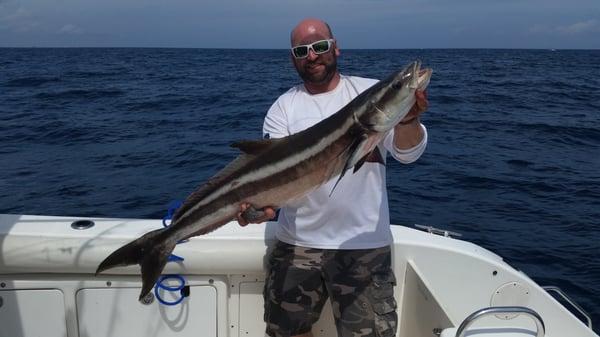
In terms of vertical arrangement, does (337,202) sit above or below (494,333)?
above

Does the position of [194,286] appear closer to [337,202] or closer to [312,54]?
[337,202]

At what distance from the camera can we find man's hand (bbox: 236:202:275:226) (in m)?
3.37

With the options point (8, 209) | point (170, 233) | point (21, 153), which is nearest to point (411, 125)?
point (170, 233)

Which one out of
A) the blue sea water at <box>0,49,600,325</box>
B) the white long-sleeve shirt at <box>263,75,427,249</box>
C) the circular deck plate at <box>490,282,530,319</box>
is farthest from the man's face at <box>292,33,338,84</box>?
the blue sea water at <box>0,49,600,325</box>

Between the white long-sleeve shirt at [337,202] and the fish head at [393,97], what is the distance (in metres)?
0.72

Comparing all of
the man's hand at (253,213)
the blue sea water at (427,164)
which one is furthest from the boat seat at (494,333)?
the blue sea water at (427,164)

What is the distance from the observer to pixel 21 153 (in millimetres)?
16344

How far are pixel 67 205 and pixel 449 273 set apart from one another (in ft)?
31.2

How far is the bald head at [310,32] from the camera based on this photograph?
3.87 metres

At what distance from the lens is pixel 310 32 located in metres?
3.89

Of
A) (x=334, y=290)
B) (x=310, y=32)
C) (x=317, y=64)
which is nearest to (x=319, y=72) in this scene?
(x=317, y=64)

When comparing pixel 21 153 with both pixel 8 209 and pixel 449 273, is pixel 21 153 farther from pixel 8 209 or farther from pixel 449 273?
pixel 449 273

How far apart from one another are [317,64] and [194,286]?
2094 millimetres

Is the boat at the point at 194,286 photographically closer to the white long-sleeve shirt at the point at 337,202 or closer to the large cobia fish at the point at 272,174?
the white long-sleeve shirt at the point at 337,202
